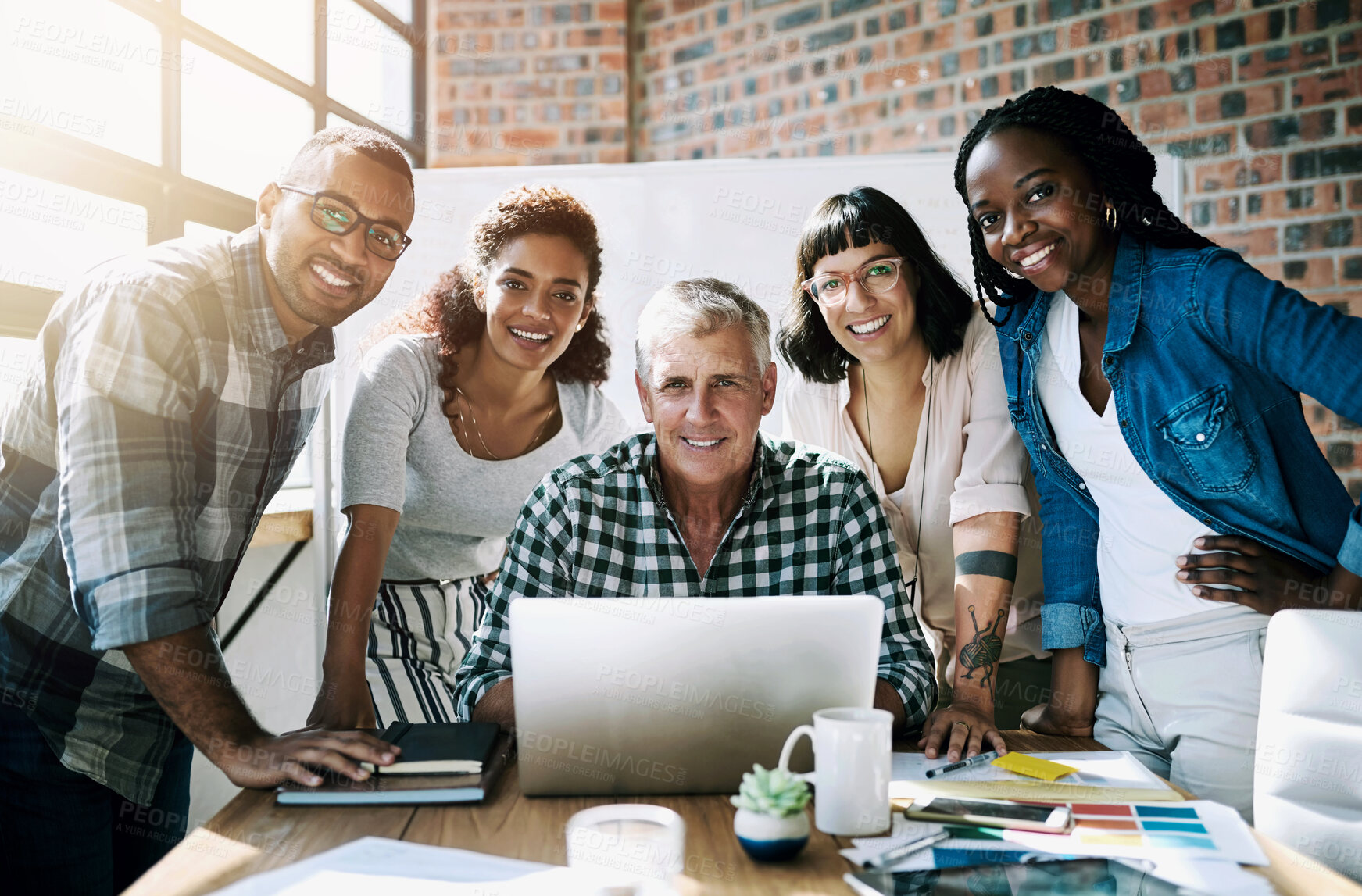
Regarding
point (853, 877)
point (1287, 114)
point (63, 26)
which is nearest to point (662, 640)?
point (853, 877)

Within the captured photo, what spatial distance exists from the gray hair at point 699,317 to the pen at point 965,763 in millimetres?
730

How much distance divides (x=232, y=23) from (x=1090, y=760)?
10.1ft

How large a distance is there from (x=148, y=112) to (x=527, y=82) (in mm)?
1685

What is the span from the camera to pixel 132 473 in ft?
4.50

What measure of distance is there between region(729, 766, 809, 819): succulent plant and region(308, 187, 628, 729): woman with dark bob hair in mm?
1215

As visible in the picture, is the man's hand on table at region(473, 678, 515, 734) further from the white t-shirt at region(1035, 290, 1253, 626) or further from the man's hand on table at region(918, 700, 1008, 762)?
the white t-shirt at region(1035, 290, 1253, 626)

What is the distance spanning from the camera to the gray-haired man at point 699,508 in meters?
1.64

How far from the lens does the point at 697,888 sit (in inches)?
35.5

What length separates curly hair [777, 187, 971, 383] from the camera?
195cm

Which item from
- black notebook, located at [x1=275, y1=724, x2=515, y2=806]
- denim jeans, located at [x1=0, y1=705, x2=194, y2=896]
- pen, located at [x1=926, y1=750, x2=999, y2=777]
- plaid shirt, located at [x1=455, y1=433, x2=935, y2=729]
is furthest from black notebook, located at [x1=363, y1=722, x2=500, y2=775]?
denim jeans, located at [x1=0, y1=705, x2=194, y2=896]

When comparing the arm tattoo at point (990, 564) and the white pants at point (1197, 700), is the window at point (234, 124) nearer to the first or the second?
the arm tattoo at point (990, 564)

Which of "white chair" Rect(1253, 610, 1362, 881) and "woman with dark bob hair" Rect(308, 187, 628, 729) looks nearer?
"white chair" Rect(1253, 610, 1362, 881)

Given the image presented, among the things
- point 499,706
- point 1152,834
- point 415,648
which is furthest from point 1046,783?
point 415,648

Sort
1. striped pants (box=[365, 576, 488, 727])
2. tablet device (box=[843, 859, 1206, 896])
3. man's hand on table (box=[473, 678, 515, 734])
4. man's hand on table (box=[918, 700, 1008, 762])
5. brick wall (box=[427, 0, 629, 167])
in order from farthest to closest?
1. brick wall (box=[427, 0, 629, 167])
2. striped pants (box=[365, 576, 488, 727])
3. man's hand on table (box=[473, 678, 515, 734])
4. man's hand on table (box=[918, 700, 1008, 762])
5. tablet device (box=[843, 859, 1206, 896])
